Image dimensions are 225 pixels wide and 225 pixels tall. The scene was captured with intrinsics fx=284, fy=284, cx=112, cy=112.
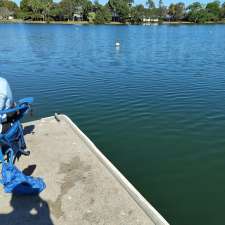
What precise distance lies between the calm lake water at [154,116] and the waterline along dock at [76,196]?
1.40 m

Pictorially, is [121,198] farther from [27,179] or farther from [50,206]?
[27,179]

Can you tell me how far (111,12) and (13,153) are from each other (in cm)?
14532

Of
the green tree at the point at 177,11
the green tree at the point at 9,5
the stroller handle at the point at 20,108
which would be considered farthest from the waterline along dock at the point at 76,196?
the green tree at the point at 9,5

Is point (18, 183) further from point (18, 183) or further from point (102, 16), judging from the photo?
point (102, 16)

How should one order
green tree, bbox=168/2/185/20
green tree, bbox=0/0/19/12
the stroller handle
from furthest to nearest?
green tree, bbox=0/0/19/12, green tree, bbox=168/2/185/20, the stroller handle

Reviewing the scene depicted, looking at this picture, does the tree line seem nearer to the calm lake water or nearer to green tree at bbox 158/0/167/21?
green tree at bbox 158/0/167/21

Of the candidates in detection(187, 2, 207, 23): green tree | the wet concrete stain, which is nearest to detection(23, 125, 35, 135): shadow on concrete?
the wet concrete stain

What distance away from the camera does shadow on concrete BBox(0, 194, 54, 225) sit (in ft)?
16.9

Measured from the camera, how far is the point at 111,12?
143 metres

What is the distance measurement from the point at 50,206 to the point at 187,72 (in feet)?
59.6

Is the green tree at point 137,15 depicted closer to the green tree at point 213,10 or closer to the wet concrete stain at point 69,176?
the green tree at point 213,10

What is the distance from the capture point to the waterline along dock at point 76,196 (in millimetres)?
5215

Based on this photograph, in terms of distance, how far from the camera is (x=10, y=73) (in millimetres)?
21344

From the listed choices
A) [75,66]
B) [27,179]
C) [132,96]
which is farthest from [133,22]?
[27,179]
